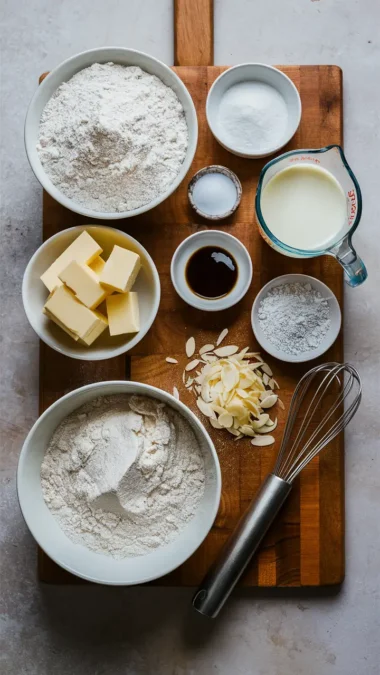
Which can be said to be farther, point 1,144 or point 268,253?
point 1,144

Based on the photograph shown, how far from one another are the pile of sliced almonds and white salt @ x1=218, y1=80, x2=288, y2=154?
1.20ft

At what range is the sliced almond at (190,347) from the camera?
1253mm

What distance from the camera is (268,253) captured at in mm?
1267

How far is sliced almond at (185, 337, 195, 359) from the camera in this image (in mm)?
1253

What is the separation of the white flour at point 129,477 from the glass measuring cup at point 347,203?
376 millimetres

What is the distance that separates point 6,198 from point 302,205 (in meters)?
0.61

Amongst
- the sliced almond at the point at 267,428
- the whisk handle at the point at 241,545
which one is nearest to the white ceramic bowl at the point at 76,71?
the sliced almond at the point at 267,428

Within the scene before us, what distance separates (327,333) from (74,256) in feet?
1.64

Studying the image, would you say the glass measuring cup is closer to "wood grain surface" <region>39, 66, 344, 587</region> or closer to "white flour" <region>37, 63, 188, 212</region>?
"wood grain surface" <region>39, 66, 344, 587</region>

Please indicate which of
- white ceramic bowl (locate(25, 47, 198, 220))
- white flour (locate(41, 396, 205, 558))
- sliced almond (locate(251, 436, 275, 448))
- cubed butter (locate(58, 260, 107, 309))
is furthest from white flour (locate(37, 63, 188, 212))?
sliced almond (locate(251, 436, 275, 448))

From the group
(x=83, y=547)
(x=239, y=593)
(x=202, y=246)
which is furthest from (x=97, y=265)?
(x=239, y=593)

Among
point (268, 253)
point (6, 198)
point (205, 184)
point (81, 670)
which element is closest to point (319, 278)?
point (268, 253)

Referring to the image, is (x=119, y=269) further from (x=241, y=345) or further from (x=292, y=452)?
(x=292, y=452)

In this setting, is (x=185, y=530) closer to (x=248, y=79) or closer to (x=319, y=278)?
(x=319, y=278)
